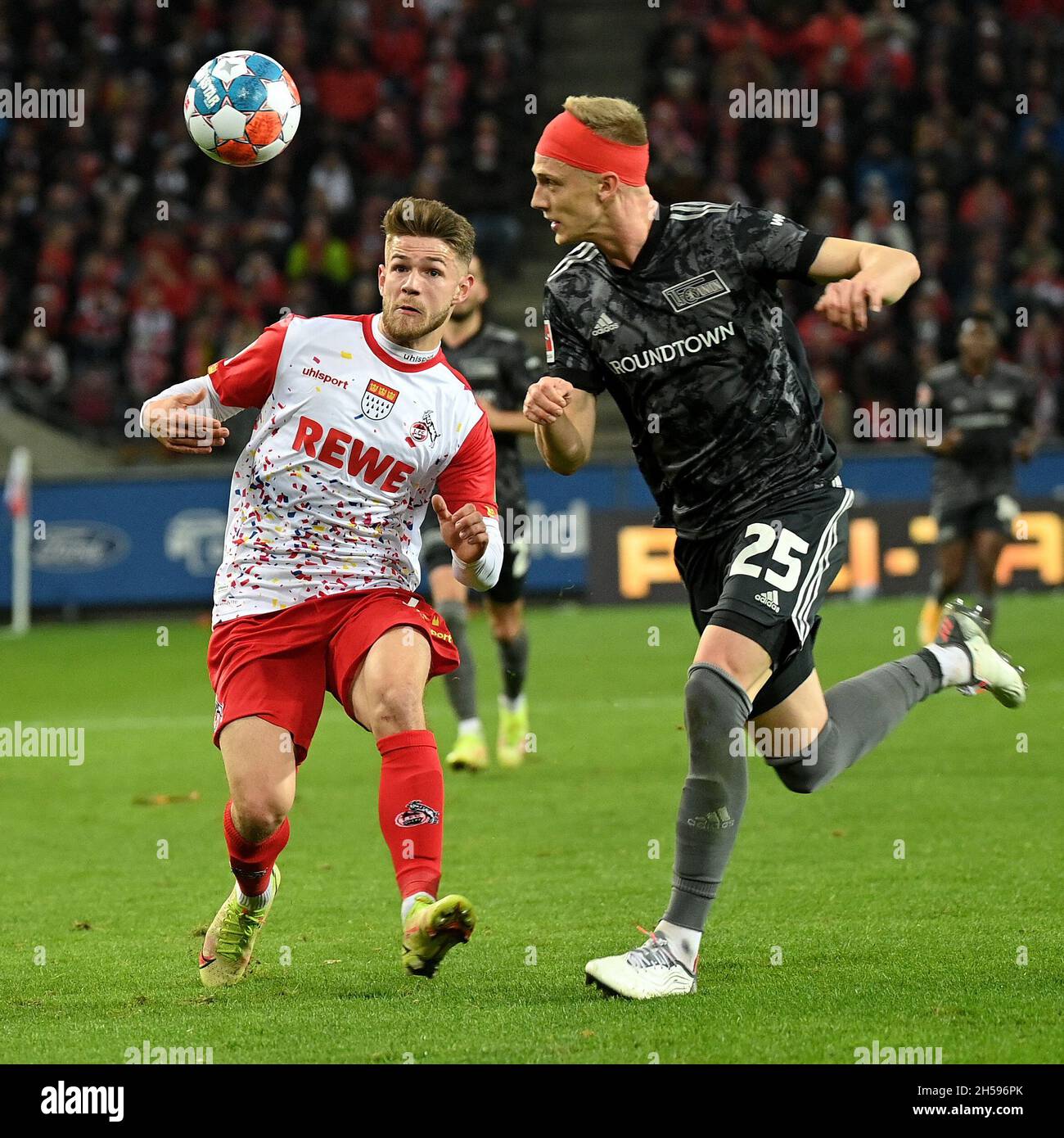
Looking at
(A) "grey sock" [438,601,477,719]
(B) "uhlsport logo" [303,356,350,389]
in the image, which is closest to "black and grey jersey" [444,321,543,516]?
(A) "grey sock" [438,601,477,719]

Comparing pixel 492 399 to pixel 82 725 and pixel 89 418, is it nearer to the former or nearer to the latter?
pixel 82 725

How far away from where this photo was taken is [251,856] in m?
5.04

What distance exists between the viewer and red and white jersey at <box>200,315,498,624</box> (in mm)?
5094

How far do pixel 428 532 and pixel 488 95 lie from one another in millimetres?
13586

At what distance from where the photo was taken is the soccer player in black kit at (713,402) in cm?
480

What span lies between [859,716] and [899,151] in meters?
17.0

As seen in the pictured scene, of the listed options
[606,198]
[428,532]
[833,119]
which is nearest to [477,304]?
[428,532]

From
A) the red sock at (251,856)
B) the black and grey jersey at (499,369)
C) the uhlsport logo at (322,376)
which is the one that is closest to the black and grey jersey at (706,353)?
the uhlsport logo at (322,376)

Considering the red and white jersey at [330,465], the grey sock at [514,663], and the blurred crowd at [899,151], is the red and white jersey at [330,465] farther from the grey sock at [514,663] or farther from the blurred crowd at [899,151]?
the blurred crowd at [899,151]

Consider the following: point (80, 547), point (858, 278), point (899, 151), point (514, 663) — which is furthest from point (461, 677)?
point (899, 151)

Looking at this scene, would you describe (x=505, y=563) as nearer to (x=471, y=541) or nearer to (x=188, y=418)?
(x=471, y=541)

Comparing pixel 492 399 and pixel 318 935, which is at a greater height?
pixel 492 399

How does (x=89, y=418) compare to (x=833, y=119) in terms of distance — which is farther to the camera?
(x=833, y=119)

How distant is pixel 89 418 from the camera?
1967 cm
